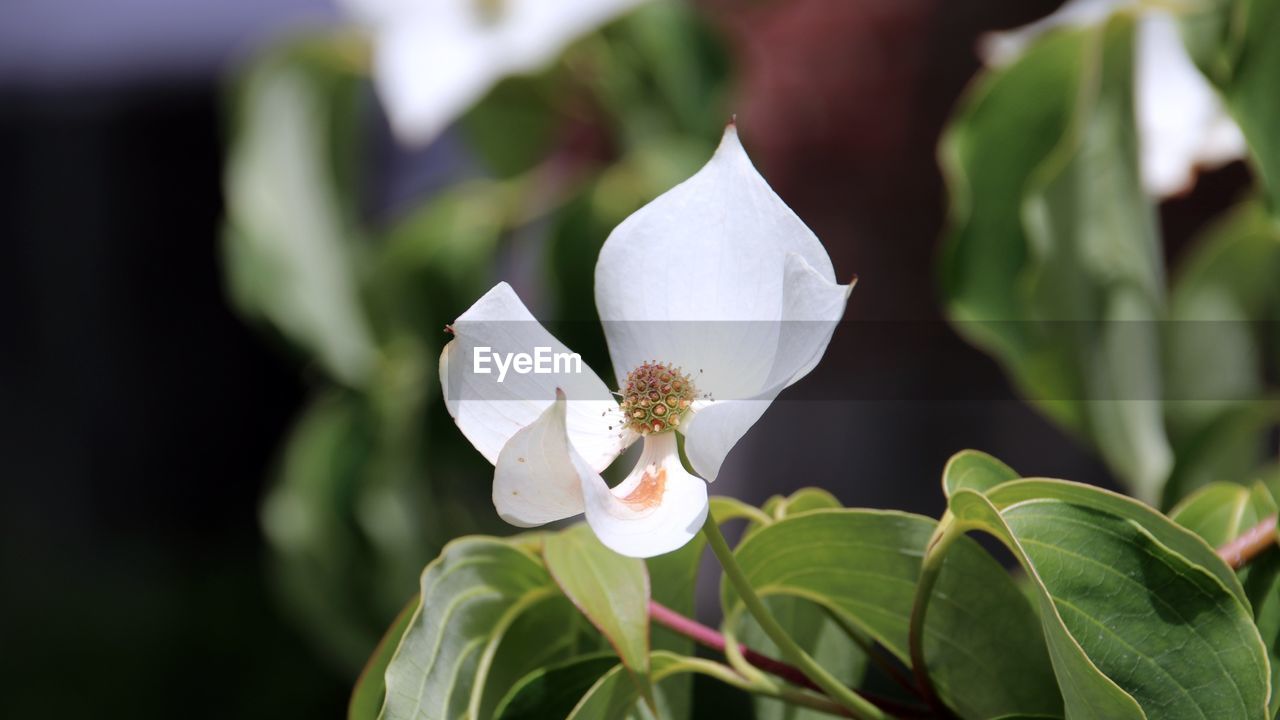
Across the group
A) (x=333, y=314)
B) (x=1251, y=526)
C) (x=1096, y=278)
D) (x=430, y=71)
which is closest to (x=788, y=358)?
(x=1251, y=526)

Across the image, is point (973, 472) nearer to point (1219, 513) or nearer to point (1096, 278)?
point (1219, 513)

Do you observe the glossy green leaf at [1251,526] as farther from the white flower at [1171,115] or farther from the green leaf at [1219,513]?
the white flower at [1171,115]

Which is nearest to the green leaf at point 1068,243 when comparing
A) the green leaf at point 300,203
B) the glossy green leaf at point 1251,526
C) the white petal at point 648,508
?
the glossy green leaf at point 1251,526

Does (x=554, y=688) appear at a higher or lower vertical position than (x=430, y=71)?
lower

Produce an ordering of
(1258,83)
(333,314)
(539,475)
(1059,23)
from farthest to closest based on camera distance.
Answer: (333,314) < (1059,23) < (1258,83) < (539,475)

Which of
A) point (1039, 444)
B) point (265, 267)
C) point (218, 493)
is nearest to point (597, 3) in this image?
point (265, 267)

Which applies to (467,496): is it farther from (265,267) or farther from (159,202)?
(159,202)
